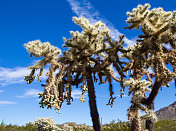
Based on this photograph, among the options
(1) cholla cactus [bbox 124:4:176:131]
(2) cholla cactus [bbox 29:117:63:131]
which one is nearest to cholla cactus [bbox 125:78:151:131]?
(1) cholla cactus [bbox 124:4:176:131]

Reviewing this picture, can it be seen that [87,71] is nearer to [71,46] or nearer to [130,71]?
[71,46]

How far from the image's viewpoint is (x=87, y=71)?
11.3 meters

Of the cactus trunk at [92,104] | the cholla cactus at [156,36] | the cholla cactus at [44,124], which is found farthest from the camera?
the cholla cactus at [44,124]

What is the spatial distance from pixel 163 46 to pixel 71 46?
15.7 feet

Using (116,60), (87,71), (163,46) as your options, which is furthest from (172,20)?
(87,71)

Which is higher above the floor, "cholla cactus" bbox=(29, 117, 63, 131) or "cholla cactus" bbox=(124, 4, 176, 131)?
"cholla cactus" bbox=(124, 4, 176, 131)

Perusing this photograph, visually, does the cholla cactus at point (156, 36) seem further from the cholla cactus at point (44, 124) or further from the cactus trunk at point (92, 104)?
the cholla cactus at point (44, 124)

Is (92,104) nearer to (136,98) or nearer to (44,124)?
(136,98)

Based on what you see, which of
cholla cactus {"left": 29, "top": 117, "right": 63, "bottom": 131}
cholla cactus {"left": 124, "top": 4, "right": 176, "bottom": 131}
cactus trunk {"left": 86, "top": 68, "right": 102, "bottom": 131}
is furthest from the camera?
cholla cactus {"left": 29, "top": 117, "right": 63, "bottom": 131}

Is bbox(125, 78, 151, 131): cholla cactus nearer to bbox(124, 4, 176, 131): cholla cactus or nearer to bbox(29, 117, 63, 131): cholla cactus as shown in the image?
bbox(124, 4, 176, 131): cholla cactus

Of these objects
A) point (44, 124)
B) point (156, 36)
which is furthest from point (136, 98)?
point (44, 124)

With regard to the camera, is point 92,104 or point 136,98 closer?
point 136,98

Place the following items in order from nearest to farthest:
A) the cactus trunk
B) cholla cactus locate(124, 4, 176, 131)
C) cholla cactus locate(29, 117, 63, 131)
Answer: cholla cactus locate(124, 4, 176, 131) → the cactus trunk → cholla cactus locate(29, 117, 63, 131)

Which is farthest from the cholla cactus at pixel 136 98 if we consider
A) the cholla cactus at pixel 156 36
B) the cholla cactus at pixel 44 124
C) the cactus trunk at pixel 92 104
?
the cholla cactus at pixel 44 124
